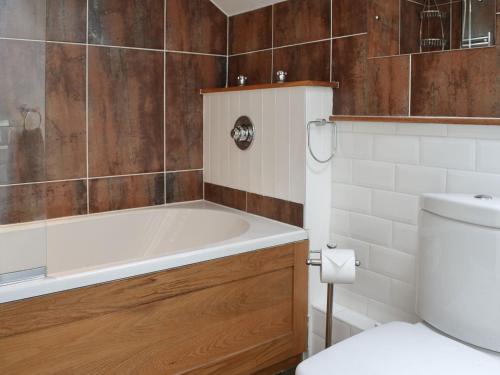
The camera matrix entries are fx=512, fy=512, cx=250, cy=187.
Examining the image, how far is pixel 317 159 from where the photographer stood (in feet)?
7.56

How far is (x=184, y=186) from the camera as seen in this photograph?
2953 mm

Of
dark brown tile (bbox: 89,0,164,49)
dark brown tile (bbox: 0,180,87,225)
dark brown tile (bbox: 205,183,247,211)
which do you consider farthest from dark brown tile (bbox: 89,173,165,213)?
dark brown tile (bbox: 0,180,87,225)

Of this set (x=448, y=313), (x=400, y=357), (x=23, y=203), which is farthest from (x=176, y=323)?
(x=448, y=313)

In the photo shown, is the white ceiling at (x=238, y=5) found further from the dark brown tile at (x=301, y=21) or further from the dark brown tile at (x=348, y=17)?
the dark brown tile at (x=348, y=17)

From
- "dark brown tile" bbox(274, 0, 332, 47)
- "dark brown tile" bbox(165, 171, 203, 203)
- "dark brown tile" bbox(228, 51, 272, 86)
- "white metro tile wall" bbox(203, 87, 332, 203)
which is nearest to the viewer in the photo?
"white metro tile wall" bbox(203, 87, 332, 203)

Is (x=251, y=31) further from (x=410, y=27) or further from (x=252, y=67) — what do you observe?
(x=410, y=27)

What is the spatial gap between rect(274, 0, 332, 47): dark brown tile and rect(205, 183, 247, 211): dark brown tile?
2.66ft

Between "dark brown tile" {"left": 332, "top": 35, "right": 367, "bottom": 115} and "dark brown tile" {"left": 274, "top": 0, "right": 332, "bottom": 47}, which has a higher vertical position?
"dark brown tile" {"left": 274, "top": 0, "right": 332, "bottom": 47}

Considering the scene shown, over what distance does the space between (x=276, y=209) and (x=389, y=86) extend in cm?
77

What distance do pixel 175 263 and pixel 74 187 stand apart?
0.97m

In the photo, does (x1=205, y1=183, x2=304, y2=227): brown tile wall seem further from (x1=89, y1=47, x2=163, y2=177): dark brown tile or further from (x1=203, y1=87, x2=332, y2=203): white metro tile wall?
(x1=89, y1=47, x2=163, y2=177): dark brown tile

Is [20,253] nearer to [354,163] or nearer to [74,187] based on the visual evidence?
[74,187]

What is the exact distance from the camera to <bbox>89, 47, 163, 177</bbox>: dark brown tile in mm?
2594

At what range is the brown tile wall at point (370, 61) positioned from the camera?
186cm
